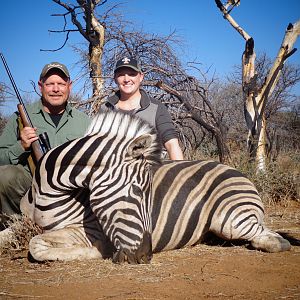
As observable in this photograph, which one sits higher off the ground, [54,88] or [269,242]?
[54,88]

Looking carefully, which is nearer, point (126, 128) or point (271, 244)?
point (126, 128)

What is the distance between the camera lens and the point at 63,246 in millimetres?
2979

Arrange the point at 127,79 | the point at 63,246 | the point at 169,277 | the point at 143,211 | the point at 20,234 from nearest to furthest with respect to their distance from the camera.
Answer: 1. the point at 169,277
2. the point at 143,211
3. the point at 63,246
4. the point at 20,234
5. the point at 127,79

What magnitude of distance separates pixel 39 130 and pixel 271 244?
2.34 metres

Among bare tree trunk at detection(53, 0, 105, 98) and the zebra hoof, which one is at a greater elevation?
bare tree trunk at detection(53, 0, 105, 98)

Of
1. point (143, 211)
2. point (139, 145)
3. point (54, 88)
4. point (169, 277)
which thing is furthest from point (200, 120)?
point (169, 277)

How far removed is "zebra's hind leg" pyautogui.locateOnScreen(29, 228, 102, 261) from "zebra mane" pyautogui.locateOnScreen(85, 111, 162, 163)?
79 cm

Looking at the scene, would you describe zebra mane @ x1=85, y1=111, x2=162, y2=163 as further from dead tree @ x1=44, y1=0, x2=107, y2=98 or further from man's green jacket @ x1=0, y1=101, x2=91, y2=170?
dead tree @ x1=44, y1=0, x2=107, y2=98

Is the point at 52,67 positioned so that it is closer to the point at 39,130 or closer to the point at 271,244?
the point at 39,130

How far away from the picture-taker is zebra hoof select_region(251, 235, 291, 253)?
3129mm

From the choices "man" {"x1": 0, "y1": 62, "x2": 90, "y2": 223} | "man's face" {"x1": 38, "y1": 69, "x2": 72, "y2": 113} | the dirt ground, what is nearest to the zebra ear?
the dirt ground

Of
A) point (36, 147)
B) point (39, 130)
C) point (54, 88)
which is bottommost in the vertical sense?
point (36, 147)

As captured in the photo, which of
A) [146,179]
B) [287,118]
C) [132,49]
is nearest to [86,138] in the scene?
[146,179]

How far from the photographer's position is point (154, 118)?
4.64 meters
